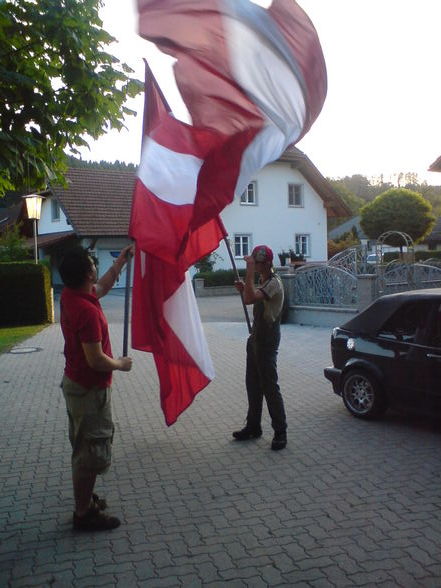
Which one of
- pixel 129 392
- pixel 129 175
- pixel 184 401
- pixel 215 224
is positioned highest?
pixel 129 175

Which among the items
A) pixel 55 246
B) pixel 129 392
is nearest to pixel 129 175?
pixel 55 246

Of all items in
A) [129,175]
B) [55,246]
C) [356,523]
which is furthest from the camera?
[129,175]

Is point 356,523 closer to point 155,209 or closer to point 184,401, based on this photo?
point 184,401

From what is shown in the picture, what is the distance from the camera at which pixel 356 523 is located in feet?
14.9

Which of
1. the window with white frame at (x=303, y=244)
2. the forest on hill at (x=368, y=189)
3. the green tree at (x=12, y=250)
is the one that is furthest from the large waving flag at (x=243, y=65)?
the forest on hill at (x=368, y=189)

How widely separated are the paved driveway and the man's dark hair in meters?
1.81

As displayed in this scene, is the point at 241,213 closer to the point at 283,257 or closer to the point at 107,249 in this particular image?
the point at 283,257

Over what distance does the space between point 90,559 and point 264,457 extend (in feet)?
7.85

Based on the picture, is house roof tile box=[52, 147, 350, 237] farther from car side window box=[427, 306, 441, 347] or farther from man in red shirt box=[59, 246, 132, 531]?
man in red shirt box=[59, 246, 132, 531]

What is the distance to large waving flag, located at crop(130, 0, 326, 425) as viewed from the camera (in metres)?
4.78

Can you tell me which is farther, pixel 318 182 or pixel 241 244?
pixel 318 182

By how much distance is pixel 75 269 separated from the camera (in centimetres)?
432


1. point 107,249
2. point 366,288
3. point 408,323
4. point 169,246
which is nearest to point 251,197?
point 107,249

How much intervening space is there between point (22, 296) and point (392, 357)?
16.0 meters
